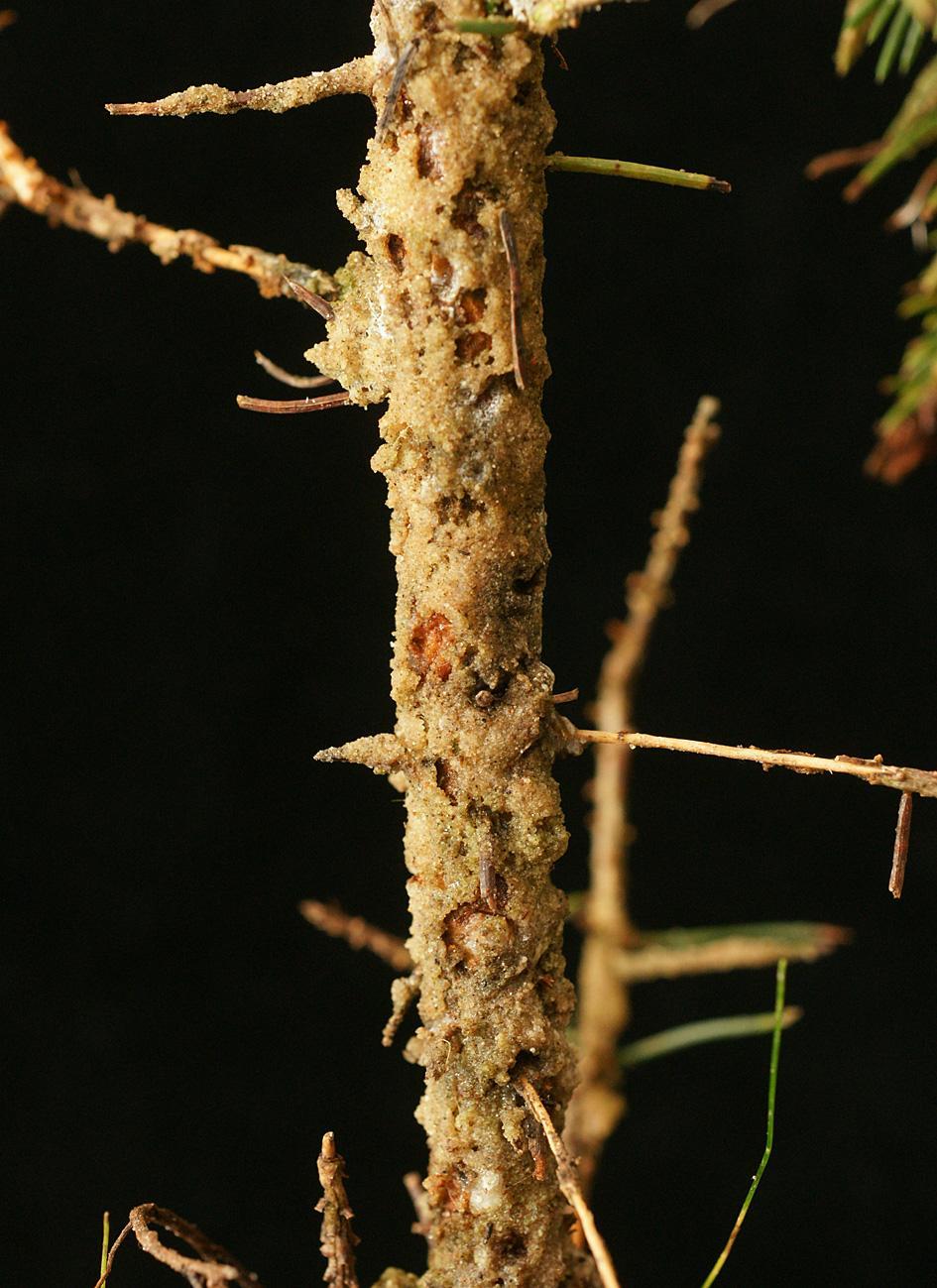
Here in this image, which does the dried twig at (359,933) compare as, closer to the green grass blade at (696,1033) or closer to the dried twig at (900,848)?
the green grass blade at (696,1033)

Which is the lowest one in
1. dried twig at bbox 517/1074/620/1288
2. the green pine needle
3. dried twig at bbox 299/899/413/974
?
dried twig at bbox 517/1074/620/1288

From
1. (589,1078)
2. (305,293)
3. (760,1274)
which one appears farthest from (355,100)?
(760,1274)

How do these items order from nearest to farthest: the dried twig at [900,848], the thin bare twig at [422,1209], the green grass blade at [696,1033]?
the dried twig at [900,848], the thin bare twig at [422,1209], the green grass blade at [696,1033]

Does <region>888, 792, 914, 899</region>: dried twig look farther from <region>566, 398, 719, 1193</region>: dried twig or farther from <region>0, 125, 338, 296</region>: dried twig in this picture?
<region>566, 398, 719, 1193</region>: dried twig

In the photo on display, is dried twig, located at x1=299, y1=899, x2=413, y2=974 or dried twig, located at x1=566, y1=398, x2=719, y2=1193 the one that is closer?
dried twig, located at x1=299, y1=899, x2=413, y2=974

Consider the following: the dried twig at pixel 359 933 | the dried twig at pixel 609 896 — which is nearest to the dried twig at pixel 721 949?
the dried twig at pixel 609 896

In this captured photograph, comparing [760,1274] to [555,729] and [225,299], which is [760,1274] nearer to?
[555,729]

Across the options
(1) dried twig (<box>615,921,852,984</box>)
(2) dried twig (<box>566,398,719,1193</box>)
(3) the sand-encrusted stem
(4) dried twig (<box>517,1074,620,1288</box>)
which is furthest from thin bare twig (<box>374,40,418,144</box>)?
(1) dried twig (<box>615,921,852,984</box>)
